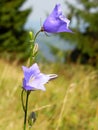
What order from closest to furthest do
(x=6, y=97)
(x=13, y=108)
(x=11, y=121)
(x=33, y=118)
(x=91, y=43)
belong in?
1. (x=33, y=118)
2. (x=11, y=121)
3. (x=13, y=108)
4. (x=6, y=97)
5. (x=91, y=43)

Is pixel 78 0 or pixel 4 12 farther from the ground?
pixel 78 0

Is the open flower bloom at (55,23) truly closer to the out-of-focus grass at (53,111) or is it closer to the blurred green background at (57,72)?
the blurred green background at (57,72)

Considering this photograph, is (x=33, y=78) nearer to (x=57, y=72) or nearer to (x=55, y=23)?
(x=55, y=23)

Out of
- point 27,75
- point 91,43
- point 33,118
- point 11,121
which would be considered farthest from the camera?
point 91,43

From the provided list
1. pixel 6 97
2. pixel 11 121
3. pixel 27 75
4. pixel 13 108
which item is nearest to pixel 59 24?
pixel 27 75

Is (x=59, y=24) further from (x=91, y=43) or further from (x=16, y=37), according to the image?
(x=16, y=37)

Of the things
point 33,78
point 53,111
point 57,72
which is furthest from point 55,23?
point 57,72
